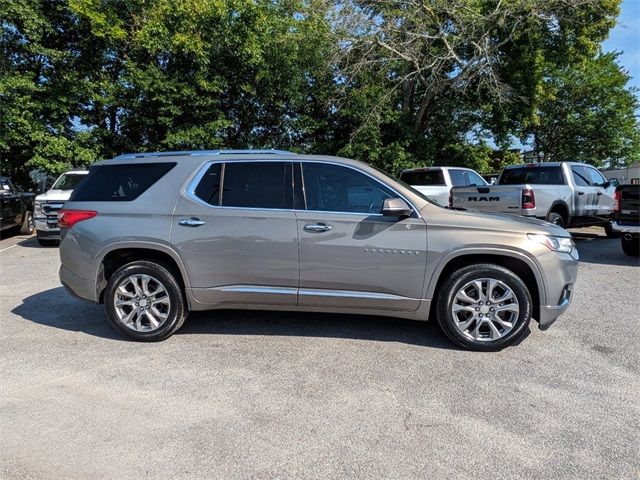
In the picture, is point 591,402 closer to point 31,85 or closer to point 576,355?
point 576,355

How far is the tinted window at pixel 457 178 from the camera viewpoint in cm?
1233

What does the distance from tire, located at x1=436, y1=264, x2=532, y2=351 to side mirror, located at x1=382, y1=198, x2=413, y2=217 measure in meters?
0.74

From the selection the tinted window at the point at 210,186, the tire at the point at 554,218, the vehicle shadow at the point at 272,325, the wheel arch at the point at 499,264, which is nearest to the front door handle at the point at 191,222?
the tinted window at the point at 210,186

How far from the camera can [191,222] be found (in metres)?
4.41

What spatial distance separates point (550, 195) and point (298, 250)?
7.83 metres

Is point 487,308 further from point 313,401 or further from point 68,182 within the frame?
point 68,182

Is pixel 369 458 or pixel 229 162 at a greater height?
pixel 229 162

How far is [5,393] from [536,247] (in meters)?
4.48

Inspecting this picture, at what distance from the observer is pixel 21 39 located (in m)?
16.0

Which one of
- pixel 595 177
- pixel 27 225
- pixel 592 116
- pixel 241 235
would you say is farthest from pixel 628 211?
pixel 592 116

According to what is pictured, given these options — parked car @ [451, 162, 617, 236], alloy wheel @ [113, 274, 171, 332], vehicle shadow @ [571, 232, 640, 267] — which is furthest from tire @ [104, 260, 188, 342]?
vehicle shadow @ [571, 232, 640, 267]

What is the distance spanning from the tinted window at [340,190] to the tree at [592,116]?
20470mm

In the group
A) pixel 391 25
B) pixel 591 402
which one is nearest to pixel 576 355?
pixel 591 402

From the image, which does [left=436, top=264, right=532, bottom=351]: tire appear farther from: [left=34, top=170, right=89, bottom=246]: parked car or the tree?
the tree
